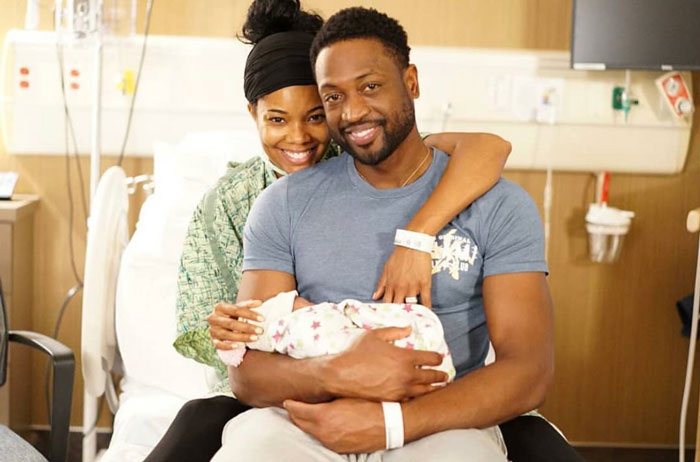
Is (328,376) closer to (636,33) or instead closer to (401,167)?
(401,167)

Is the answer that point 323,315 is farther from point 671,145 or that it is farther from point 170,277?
point 671,145

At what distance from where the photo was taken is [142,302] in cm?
248

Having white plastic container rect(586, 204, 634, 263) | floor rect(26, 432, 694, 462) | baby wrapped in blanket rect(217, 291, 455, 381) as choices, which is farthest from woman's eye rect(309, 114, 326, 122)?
floor rect(26, 432, 694, 462)

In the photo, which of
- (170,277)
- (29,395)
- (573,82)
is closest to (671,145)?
(573,82)

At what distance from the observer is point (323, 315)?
1592 mm

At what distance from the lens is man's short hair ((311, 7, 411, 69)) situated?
1797 mm

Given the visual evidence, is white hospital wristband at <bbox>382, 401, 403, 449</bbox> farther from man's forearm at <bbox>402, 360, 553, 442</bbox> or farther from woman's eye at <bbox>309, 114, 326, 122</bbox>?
woman's eye at <bbox>309, 114, 326, 122</bbox>

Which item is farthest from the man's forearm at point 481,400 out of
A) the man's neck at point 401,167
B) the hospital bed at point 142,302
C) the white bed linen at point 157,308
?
the white bed linen at point 157,308

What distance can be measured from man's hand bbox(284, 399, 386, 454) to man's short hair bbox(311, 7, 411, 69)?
26.6 inches

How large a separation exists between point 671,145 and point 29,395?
7.87 feet

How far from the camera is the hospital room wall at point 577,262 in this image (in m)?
3.23

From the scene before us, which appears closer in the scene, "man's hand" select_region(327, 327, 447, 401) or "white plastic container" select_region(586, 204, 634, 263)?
"man's hand" select_region(327, 327, 447, 401)

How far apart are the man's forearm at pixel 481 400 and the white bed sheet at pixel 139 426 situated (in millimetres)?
803

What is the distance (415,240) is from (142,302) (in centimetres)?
104
